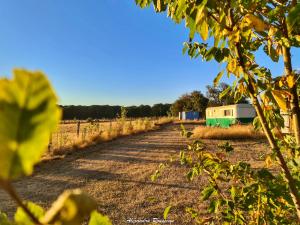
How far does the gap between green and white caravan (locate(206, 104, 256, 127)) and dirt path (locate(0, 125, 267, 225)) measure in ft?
39.1

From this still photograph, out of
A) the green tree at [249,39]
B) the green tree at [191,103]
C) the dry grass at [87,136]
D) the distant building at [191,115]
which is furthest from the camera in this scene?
the green tree at [191,103]

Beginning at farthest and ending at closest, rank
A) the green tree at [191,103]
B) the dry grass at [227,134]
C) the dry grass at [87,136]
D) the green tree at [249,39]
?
the green tree at [191,103] → the dry grass at [227,134] → the dry grass at [87,136] → the green tree at [249,39]

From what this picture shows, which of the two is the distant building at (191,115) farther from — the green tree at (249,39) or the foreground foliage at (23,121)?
the foreground foliage at (23,121)

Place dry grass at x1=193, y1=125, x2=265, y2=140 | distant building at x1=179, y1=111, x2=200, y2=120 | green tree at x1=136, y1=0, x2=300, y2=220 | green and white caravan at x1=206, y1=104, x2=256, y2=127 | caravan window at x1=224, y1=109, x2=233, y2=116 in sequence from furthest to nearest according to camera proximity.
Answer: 1. distant building at x1=179, y1=111, x2=200, y2=120
2. caravan window at x1=224, y1=109, x2=233, y2=116
3. green and white caravan at x1=206, y1=104, x2=256, y2=127
4. dry grass at x1=193, y1=125, x2=265, y2=140
5. green tree at x1=136, y1=0, x2=300, y2=220

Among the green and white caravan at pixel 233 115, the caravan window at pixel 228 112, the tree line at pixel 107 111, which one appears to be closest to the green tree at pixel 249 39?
the green and white caravan at pixel 233 115

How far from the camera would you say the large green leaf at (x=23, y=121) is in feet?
0.68

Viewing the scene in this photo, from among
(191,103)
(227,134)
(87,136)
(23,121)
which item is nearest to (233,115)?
(227,134)

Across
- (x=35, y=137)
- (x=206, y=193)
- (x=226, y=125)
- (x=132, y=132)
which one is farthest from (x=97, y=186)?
(x=226, y=125)

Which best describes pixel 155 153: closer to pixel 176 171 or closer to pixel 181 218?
pixel 176 171

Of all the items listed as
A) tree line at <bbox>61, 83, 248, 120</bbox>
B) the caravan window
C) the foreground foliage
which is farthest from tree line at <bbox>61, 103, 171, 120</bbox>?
the foreground foliage

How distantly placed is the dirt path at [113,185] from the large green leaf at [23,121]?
392 centimetres

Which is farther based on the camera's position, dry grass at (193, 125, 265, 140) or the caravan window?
the caravan window

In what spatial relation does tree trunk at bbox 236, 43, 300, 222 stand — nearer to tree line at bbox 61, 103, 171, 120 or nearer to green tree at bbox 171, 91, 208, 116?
green tree at bbox 171, 91, 208, 116

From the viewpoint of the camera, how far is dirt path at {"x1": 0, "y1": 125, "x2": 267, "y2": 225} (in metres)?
5.05
